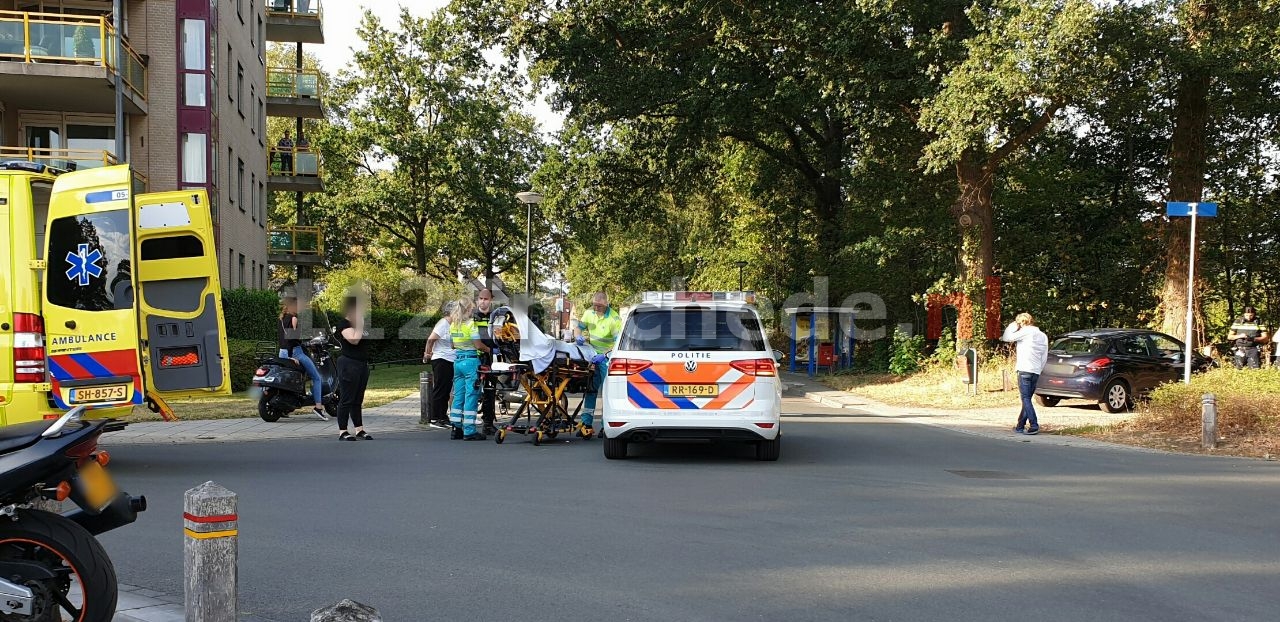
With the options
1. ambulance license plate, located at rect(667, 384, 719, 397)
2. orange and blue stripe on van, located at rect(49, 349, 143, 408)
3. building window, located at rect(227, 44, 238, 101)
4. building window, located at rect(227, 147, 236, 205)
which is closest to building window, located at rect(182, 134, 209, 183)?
building window, located at rect(227, 147, 236, 205)

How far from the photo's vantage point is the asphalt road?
533cm

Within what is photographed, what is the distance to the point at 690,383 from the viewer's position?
34.0ft

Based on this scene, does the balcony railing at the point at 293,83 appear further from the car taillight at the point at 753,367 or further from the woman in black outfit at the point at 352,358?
the car taillight at the point at 753,367

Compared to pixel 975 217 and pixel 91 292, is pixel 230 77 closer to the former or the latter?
pixel 975 217

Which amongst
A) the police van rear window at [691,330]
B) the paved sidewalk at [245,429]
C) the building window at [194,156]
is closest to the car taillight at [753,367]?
the police van rear window at [691,330]

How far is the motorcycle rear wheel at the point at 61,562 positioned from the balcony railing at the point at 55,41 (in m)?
20.7

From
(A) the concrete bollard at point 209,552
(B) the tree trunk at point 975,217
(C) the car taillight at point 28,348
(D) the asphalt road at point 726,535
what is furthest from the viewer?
(B) the tree trunk at point 975,217

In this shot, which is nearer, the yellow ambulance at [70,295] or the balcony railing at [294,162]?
the yellow ambulance at [70,295]

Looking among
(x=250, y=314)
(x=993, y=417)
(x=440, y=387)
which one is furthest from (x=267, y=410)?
(x=993, y=417)

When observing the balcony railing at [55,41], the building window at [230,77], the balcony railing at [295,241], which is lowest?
the balcony railing at [295,241]

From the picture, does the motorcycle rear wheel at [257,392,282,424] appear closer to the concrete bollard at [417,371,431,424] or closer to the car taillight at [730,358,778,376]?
the concrete bollard at [417,371,431,424]

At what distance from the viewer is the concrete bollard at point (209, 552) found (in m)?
4.09

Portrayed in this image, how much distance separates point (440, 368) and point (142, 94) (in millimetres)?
17115

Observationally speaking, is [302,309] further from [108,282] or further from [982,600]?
[982,600]
